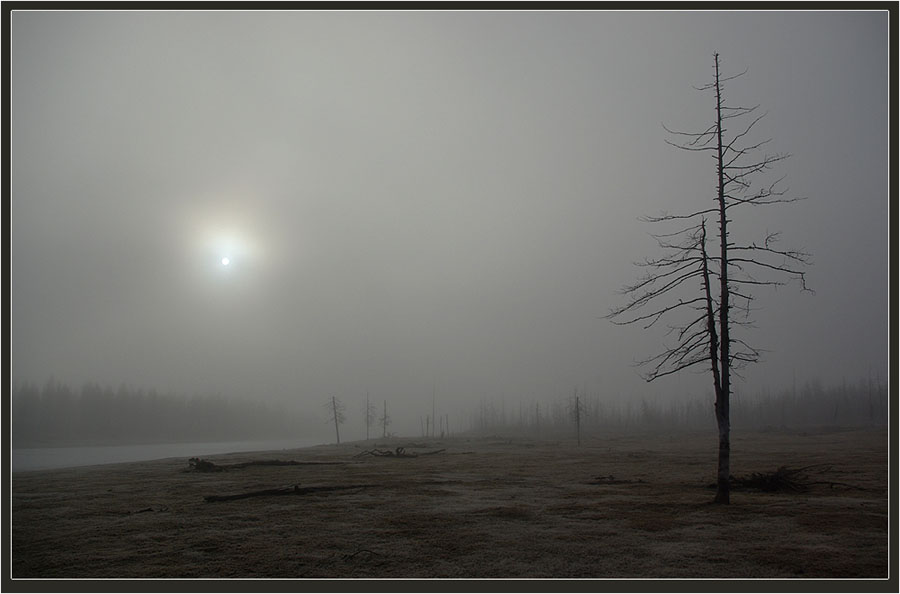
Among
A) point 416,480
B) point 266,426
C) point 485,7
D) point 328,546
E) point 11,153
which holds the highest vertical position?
point 485,7

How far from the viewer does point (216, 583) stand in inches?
341

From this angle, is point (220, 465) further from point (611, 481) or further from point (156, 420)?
point (156, 420)

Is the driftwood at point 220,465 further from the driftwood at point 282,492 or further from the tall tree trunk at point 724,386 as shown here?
→ the tall tree trunk at point 724,386

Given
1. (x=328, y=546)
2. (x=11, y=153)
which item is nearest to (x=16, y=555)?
(x=328, y=546)

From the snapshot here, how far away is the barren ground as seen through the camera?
885cm

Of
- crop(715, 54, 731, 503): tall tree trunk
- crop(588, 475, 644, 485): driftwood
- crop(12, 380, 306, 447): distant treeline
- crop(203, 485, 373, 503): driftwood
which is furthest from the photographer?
crop(12, 380, 306, 447): distant treeline

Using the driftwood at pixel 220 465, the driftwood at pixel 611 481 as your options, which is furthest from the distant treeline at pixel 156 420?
the driftwood at pixel 611 481

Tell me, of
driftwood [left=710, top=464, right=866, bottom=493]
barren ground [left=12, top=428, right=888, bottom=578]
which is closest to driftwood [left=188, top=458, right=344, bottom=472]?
barren ground [left=12, top=428, right=888, bottom=578]

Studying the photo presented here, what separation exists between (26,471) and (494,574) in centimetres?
1419

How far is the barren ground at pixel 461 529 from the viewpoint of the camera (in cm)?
885

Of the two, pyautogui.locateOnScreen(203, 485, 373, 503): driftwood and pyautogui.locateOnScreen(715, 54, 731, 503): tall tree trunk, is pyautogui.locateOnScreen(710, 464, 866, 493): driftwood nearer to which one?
pyautogui.locateOnScreen(715, 54, 731, 503): tall tree trunk

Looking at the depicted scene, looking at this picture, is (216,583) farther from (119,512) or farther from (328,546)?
(119,512)

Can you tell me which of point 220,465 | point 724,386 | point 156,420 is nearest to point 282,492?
point 220,465

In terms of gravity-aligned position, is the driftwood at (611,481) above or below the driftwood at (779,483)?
below
